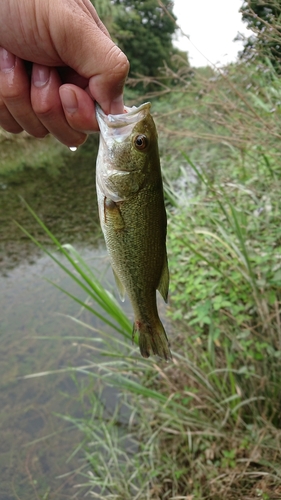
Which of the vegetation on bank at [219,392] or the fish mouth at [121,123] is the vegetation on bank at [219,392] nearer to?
the vegetation on bank at [219,392]

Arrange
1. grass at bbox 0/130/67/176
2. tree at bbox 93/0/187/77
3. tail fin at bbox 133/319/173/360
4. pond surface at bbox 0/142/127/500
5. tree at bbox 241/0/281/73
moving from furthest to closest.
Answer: tree at bbox 93/0/187/77 < grass at bbox 0/130/67/176 < pond surface at bbox 0/142/127/500 < tree at bbox 241/0/281/73 < tail fin at bbox 133/319/173/360

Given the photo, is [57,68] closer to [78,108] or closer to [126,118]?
[78,108]

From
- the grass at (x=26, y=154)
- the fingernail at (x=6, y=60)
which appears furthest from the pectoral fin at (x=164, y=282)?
the grass at (x=26, y=154)

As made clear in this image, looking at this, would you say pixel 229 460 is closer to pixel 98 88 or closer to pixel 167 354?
pixel 167 354

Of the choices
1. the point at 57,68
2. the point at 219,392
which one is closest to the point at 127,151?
the point at 57,68

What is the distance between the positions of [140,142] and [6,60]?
1.80 ft

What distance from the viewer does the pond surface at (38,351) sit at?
3135 mm

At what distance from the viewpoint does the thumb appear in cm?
119

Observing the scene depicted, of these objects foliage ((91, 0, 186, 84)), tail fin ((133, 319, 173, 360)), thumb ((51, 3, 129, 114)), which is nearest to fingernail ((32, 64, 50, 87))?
thumb ((51, 3, 129, 114))

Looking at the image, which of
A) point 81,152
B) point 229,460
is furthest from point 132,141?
point 81,152

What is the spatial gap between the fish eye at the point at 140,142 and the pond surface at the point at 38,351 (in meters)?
1.93

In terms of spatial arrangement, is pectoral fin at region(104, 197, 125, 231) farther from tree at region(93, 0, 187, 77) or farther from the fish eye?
tree at region(93, 0, 187, 77)

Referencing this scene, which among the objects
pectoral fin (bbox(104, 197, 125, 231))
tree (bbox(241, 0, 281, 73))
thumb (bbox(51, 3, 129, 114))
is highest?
tree (bbox(241, 0, 281, 73))

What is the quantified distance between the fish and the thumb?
11cm
